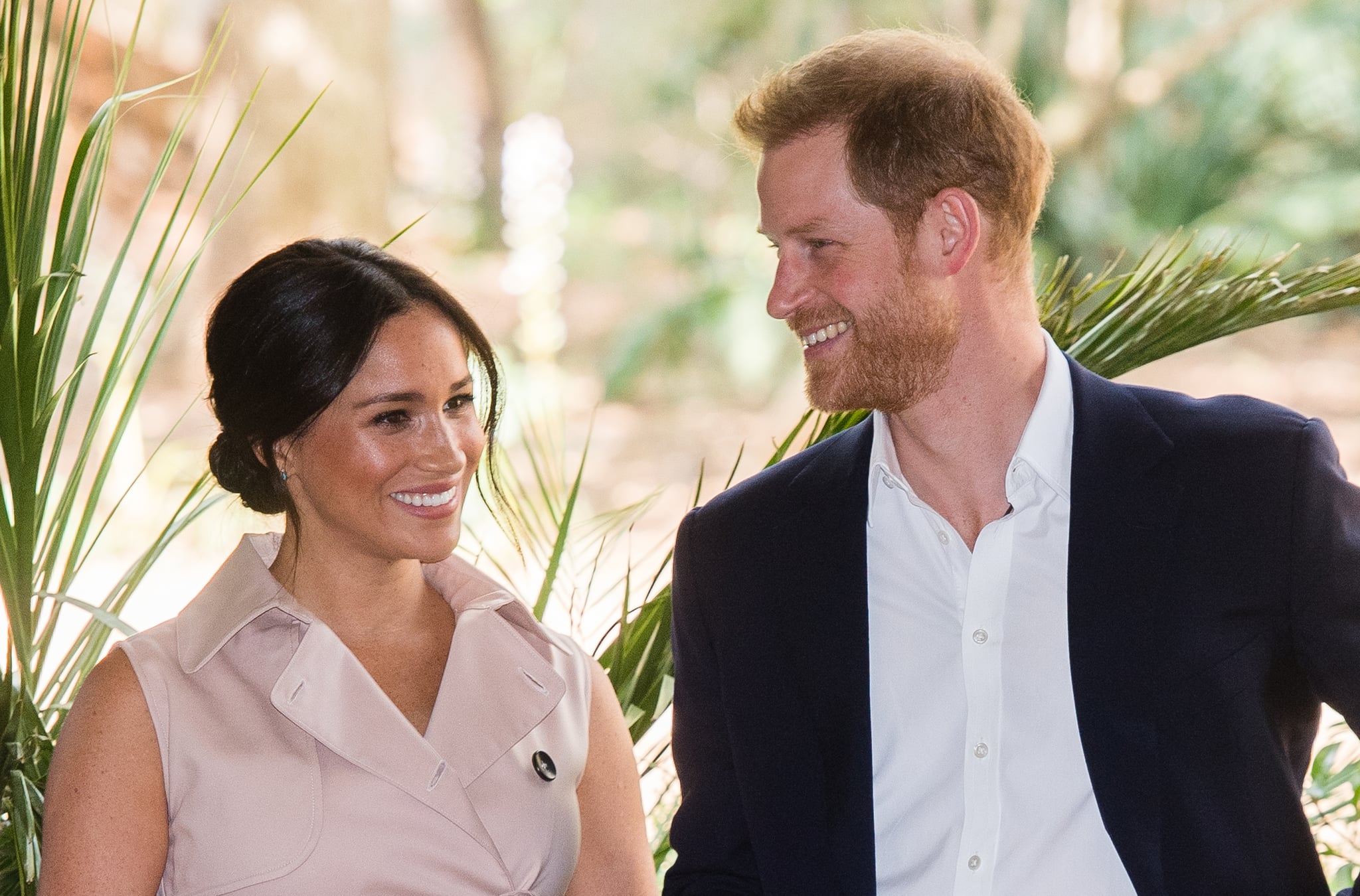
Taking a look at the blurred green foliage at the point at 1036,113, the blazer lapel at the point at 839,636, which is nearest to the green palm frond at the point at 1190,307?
the blazer lapel at the point at 839,636

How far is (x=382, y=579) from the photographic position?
6.02 ft

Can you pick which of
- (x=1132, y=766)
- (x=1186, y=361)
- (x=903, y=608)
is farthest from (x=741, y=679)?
(x=1186, y=361)

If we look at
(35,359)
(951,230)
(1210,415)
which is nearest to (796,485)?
(951,230)

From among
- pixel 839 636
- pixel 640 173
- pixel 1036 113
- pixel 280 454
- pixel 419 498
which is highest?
pixel 640 173

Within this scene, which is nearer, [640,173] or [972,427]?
[972,427]

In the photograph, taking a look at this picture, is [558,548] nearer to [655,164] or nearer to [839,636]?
[839,636]

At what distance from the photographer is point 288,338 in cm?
178

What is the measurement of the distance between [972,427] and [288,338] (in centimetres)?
87

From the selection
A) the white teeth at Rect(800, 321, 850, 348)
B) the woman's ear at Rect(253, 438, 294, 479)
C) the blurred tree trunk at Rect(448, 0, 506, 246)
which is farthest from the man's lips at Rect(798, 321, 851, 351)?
the blurred tree trunk at Rect(448, 0, 506, 246)

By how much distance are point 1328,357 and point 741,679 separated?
1038 centimetres

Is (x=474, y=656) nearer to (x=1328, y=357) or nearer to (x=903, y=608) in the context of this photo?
(x=903, y=608)

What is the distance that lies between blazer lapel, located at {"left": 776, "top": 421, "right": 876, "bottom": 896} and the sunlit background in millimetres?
1386

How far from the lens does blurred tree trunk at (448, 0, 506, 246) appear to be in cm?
1368

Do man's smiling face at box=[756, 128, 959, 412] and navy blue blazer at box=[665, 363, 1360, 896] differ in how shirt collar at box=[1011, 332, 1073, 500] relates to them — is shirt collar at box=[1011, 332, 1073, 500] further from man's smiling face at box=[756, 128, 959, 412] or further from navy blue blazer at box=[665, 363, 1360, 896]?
man's smiling face at box=[756, 128, 959, 412]
